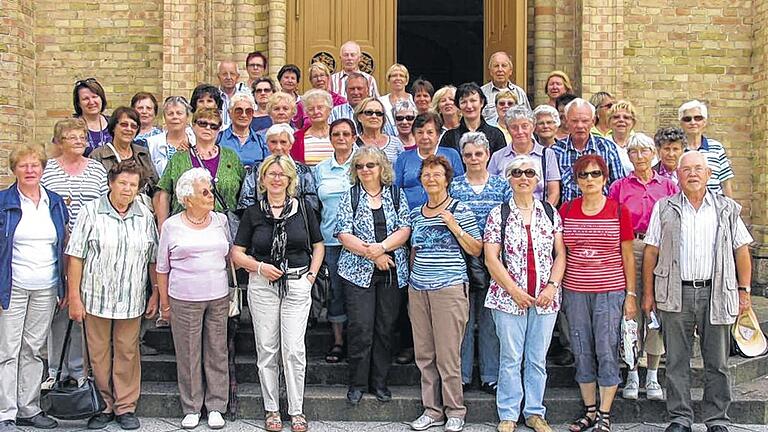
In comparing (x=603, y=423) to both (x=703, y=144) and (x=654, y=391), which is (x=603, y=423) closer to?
(x=654, y=391)

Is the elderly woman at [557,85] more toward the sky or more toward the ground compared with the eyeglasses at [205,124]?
more toward the sky

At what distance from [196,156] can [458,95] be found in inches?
83.4

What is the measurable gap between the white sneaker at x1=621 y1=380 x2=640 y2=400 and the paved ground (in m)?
0.20

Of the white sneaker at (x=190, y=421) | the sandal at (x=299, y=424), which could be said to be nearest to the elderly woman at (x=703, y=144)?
the sandal at (x=299, y=424)

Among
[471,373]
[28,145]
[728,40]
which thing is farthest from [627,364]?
[728,40]

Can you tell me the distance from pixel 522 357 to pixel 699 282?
4.21ft

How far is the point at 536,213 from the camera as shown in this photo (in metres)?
5.37

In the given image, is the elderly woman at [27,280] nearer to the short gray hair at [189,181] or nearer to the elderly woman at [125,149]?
the elderly woman at [125,149]

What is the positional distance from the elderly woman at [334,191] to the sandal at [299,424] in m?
0.83

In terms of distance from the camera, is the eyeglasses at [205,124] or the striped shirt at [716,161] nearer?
the eyeglasses at [205,124]

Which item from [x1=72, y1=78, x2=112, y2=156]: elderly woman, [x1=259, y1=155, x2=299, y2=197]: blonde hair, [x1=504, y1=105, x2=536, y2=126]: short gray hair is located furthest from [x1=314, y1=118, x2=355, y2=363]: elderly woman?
[x1=72, y1=78, x2=112, y2=156]: elderly woman

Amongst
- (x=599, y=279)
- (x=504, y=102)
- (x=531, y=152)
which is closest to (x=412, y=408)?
(x=599, y=279)

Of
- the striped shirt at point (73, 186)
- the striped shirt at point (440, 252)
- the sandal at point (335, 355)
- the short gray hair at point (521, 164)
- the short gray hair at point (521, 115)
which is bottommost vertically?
the sandal at point (335, 355)

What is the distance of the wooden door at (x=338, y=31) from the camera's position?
9758 mm
